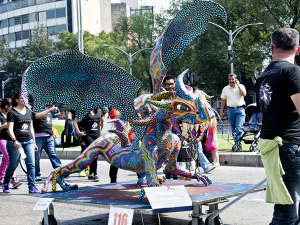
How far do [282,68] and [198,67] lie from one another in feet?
111

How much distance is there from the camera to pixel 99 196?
449 cm

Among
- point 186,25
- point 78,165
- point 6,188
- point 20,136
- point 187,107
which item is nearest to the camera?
point 187,107

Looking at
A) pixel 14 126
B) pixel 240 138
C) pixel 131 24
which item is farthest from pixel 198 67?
pixel 14 126

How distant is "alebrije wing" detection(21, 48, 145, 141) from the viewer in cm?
471

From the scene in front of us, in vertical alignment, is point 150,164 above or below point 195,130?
below

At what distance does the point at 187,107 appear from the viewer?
4.16 meters

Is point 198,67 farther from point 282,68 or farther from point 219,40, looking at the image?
point 282,68

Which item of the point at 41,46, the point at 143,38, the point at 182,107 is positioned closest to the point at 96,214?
the point at 182,107

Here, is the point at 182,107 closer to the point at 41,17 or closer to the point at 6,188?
the point at 6,188

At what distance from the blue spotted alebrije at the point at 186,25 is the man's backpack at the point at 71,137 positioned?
5214 mm

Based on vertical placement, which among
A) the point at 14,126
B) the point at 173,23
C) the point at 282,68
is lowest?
the point at 14,126

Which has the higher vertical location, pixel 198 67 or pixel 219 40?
pixel 219 40

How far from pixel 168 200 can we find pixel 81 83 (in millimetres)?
2039

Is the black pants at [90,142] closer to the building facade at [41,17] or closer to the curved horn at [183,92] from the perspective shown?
the curved horn at [183,92]
